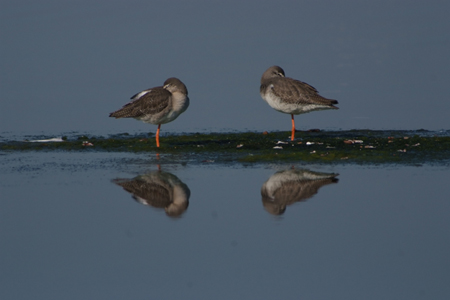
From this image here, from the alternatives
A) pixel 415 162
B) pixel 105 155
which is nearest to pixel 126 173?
pixel 105 155

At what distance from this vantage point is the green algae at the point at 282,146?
12.9m

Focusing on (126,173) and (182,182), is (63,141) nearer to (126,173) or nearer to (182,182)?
(126,173)

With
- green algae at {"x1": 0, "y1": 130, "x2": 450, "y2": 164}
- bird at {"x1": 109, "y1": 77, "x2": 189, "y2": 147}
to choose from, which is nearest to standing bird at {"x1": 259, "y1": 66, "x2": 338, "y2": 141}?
green algae at {"x1": 0, "y1": 130, "x2": 450, "y2": 164}

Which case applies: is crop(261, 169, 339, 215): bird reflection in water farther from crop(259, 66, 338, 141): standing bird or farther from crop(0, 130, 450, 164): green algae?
crop(259, 66, 338, 141): standing bird

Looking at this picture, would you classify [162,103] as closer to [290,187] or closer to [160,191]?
[160,191]

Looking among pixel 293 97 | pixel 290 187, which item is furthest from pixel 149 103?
pixel 290 187

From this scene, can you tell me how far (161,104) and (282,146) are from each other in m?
3.11

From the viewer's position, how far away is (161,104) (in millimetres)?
15047

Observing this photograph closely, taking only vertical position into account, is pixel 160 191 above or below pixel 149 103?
below

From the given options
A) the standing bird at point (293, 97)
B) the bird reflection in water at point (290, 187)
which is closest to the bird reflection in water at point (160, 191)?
the bird reflection in water at point (290, 187)

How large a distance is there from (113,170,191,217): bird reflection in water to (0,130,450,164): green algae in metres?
2.22

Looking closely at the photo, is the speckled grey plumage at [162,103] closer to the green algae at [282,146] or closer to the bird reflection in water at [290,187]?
the green algae at [282,146]

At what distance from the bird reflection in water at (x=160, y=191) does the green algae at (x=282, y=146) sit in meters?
2.22

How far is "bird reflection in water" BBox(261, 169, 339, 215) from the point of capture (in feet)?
30.0
